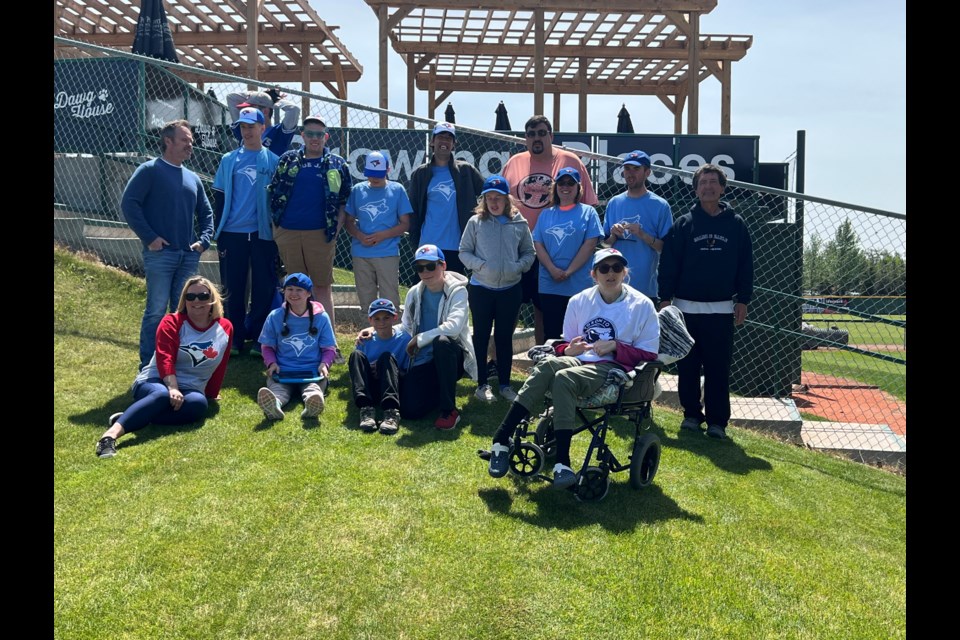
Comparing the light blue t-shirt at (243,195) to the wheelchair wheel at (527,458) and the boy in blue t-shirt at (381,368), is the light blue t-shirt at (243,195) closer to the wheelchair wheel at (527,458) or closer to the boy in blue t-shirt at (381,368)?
the boy in blue t-shirt at (381,368)

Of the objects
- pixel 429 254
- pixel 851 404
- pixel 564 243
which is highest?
pixel 564 243

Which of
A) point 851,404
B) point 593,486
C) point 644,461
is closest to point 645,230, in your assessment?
point 644,461

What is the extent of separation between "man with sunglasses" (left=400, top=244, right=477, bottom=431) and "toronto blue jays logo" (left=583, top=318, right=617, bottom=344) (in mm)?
1177

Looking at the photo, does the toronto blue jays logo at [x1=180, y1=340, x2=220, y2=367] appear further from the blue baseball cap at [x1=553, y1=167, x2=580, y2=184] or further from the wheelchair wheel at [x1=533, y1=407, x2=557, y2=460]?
the blue baseball cap at [x1=553, y1=167, x2=580, y2=184]

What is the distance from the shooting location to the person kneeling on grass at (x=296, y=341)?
5684mm

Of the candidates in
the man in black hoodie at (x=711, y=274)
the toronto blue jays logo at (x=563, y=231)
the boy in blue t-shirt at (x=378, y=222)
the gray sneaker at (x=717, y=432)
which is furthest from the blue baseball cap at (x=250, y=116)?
the gray sneaker at (x=717, y=432)

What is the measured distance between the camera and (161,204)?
5.89 m

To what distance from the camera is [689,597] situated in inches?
132

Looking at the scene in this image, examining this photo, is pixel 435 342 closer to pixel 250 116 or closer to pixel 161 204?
pixel 161 204

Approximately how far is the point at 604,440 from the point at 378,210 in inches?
122

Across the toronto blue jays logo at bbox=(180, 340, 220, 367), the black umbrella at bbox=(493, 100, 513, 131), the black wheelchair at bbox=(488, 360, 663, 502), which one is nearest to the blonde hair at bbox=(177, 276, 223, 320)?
the toronto blue jays logo at bbox=(180, 340, 220, 367)

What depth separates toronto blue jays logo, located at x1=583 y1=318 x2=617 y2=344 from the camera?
4.61m

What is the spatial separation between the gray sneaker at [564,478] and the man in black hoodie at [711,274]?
2299 mm
